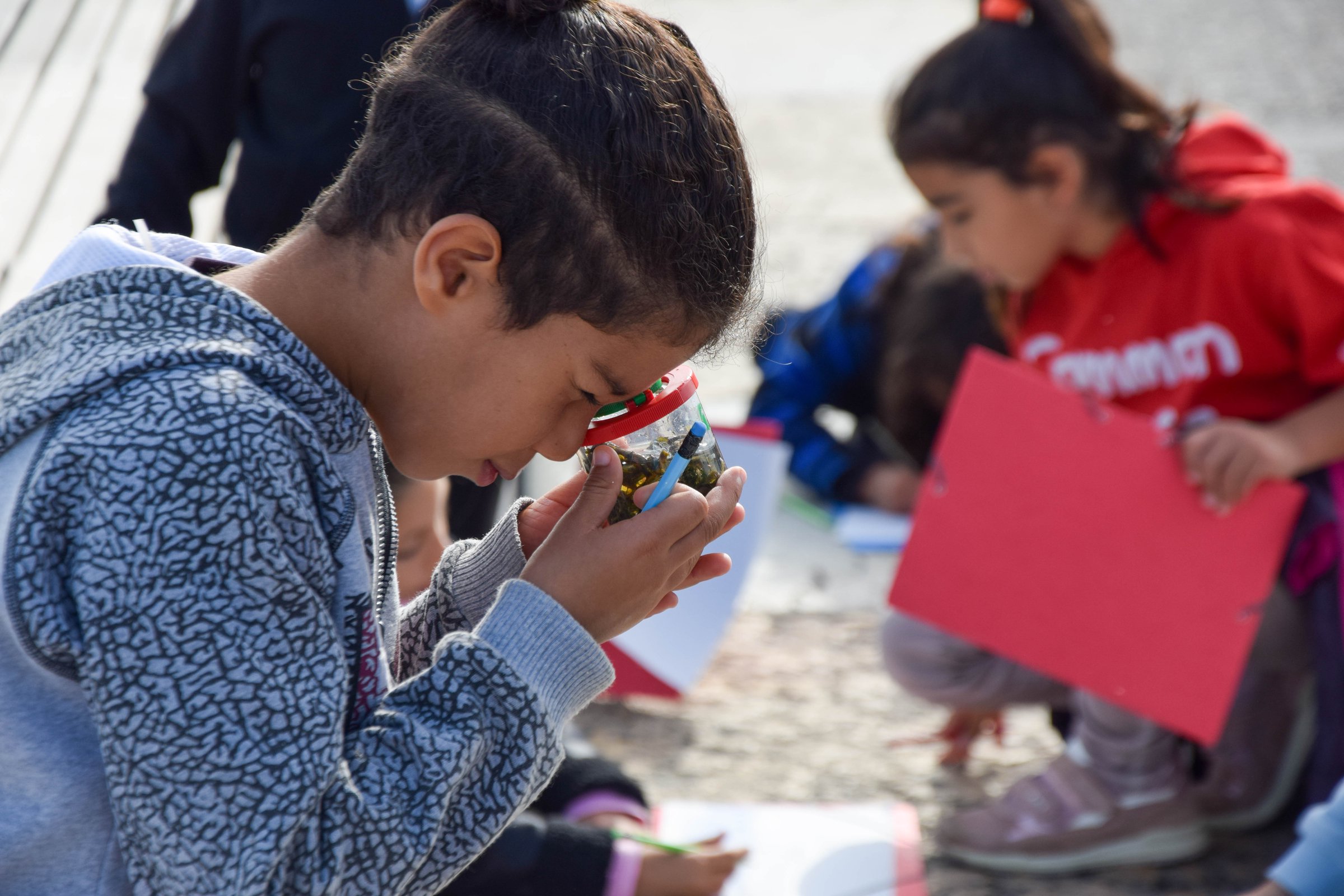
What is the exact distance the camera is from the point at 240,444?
0.71 meters

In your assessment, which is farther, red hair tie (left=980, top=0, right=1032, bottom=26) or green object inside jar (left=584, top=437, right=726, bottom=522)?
red hair tie (left=980, top=0, right=1032, bottom=26)

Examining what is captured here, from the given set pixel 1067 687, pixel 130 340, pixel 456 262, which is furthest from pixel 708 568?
pixel 1067 687

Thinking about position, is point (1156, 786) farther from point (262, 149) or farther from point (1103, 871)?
point (262, 149)

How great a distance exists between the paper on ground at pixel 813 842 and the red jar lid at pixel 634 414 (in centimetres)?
86

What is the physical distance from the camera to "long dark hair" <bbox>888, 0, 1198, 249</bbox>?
190cm

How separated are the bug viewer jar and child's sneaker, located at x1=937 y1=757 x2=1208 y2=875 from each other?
3.16 feet

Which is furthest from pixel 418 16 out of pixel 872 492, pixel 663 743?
pixel 872 492

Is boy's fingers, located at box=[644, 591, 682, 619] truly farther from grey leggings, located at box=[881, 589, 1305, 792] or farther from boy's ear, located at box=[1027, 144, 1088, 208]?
boy's ear, located at box=[1027, 144, 1088, 208]

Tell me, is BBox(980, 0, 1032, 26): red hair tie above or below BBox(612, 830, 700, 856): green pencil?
above

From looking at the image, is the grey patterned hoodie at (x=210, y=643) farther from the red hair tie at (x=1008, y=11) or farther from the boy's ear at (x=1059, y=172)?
the red hair tie at (x=1008, y=11)

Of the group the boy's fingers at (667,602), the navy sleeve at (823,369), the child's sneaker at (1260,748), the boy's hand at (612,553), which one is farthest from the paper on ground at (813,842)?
the navy sleeve at (823,369)

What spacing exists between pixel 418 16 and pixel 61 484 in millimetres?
892

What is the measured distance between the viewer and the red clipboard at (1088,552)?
1.65 meters

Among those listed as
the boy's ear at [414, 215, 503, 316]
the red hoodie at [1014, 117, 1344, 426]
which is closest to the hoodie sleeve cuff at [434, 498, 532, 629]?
the boy's ear at [414, 215, 503, 316]
